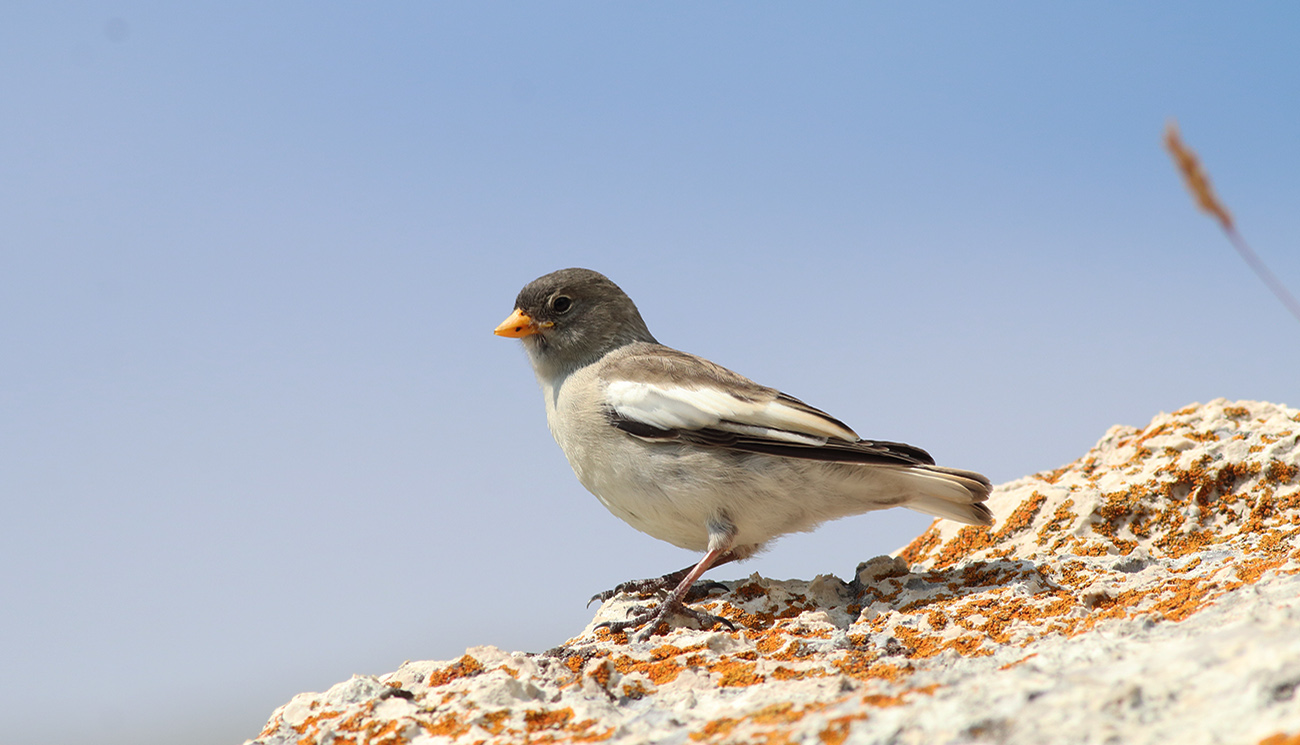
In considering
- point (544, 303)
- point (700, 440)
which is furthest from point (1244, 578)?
point (544, 303)

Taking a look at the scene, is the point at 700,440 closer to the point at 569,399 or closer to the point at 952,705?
the point at 569,399

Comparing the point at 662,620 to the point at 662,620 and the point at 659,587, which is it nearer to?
the point at 662,620

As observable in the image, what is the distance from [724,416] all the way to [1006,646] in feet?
7.52

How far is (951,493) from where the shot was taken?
585cm

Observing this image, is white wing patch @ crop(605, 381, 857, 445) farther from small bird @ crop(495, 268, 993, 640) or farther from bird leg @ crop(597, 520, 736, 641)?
bird leg @ crop(597, 520, 736, 641)

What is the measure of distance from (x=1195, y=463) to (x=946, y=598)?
216cm

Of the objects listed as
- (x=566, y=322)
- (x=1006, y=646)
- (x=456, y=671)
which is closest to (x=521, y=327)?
(x=566, y=322)

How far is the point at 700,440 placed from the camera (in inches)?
229

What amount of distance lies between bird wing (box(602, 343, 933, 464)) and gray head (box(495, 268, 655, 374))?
0.58 m

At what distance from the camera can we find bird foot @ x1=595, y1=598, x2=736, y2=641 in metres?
5.12

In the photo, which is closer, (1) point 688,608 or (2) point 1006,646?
(2) point 1006,646

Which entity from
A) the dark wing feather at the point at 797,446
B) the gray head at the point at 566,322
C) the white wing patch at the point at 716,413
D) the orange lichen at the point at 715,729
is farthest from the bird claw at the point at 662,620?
the gray head at the point at 566,322

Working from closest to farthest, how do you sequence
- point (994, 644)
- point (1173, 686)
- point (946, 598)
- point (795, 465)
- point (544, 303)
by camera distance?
1. point (1173, 686)
2. point (994, 644)
3. point (946, 598)
4. point (795, 465)
5. point (544, 303)

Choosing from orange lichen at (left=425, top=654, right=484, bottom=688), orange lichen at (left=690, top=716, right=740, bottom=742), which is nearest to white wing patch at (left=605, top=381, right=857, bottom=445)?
orange lichen at (left=425, top=654, right=484, bottom=688)
